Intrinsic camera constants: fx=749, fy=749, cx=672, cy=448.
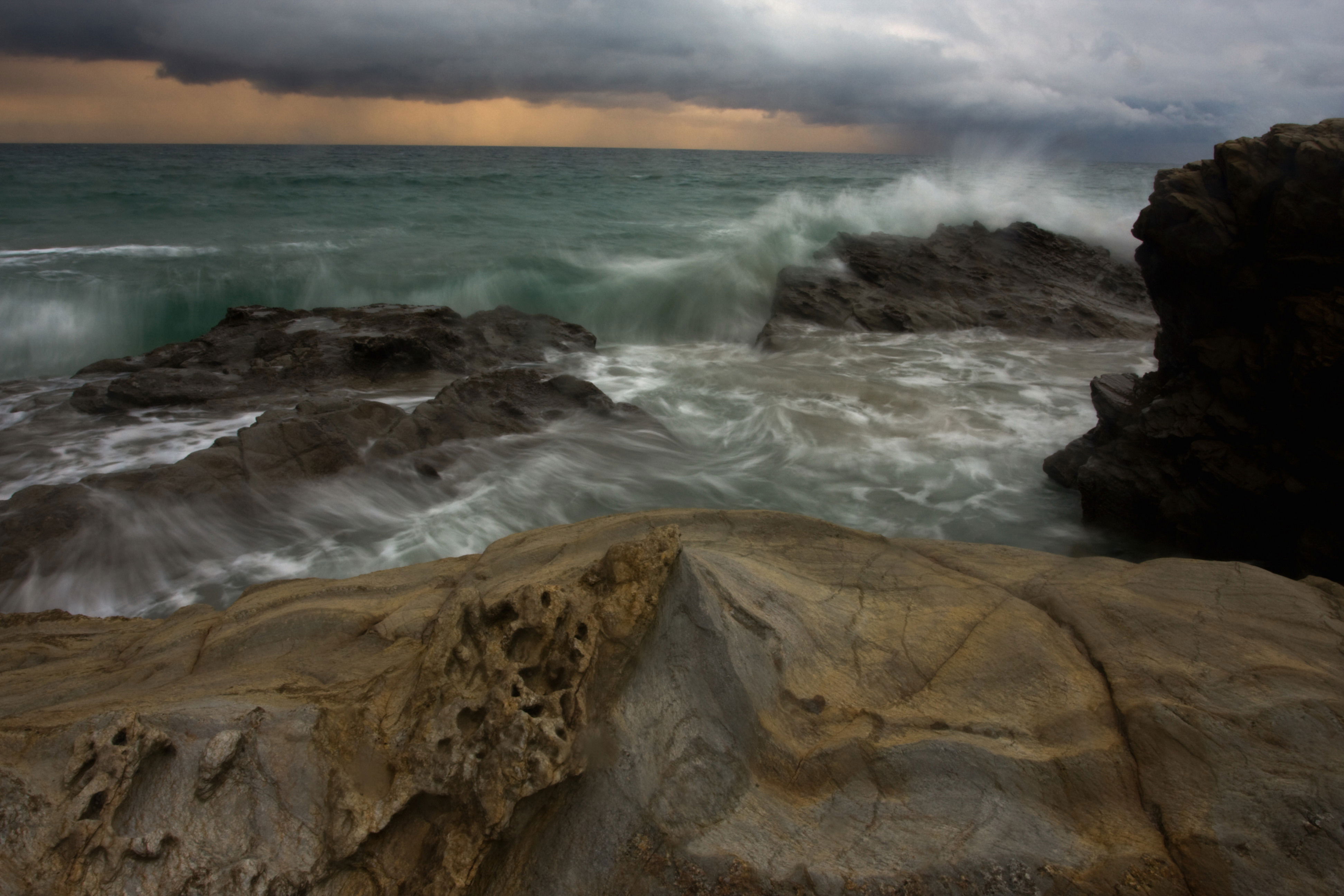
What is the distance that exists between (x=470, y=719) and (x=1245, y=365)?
17.0ft

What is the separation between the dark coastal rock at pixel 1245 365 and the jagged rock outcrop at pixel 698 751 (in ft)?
6.62

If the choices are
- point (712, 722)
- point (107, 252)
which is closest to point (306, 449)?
point (712, 722)

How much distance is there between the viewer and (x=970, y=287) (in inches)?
519

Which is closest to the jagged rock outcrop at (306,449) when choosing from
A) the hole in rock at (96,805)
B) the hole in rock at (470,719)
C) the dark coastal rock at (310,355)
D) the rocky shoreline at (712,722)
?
the rocky shoreline at (712,722)

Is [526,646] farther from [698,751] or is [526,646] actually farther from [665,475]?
[665,475]

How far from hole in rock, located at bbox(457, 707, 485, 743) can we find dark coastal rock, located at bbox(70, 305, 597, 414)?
7109 millimetres

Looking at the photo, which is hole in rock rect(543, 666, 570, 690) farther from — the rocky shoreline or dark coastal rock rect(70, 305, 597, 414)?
dark coastal rock rect(70, 305, 597, 414)

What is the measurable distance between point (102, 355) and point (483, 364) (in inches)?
245

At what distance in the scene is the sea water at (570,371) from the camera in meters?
5.61

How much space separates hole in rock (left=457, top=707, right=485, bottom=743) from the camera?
2.11 metres

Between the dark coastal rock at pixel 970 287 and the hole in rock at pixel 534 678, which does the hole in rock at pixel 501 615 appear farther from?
the dark coastal rock at pixel 970 287

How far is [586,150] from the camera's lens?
97.4 meters

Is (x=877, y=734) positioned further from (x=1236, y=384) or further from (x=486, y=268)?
(x=486, y=268)

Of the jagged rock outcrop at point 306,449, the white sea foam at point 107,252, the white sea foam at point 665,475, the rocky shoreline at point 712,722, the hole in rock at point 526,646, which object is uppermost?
the white sea foam at point 107,252
